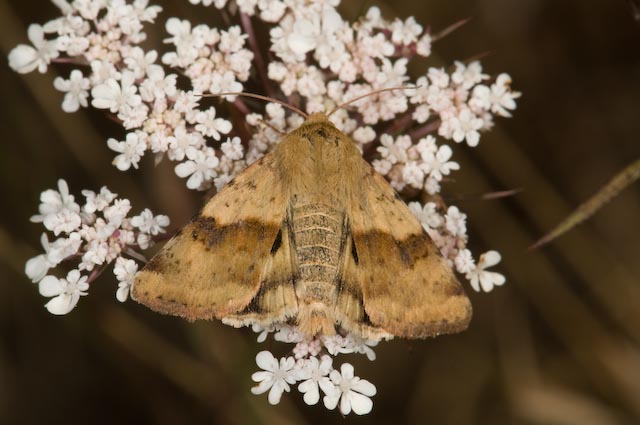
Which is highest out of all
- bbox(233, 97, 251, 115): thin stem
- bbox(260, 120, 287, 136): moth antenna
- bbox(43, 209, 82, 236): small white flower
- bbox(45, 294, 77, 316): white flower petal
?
bbox(233, 97, 251, 115): thin stem

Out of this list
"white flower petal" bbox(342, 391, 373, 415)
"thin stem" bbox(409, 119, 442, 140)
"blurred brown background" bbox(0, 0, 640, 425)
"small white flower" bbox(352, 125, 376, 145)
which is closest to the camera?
"white flower petal" bbox(342, 391, 373, 415)

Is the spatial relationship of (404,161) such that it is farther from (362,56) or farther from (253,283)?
(253,283)

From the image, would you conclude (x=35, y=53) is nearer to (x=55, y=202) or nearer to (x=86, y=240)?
(x=55, y=202)

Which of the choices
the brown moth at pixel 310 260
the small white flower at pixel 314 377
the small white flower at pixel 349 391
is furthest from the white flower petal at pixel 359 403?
the brown moth at pixel 310 260

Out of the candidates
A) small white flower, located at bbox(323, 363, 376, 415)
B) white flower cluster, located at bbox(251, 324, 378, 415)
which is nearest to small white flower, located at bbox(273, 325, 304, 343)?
white flower cluster, located at bbox(251, 324, 378, 415)

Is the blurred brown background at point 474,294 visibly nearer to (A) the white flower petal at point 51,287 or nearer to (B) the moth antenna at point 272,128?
(A) the white flower petal at point 51,287

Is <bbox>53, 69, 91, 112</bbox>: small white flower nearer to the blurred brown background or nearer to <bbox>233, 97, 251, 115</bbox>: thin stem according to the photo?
<bbox>233, 97, 251, 115</bbox>: thin stem

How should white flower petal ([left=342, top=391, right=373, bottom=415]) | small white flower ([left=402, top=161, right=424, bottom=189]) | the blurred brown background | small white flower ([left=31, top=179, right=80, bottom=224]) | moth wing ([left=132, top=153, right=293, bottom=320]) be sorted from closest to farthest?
moth wing ([left=132, top=153, right=293, bottom=320])
white flower petal ([left=342, top=391, right=373, bottom=415])
small white flower ([left=31, top=179, right=80, bottom=224])
small white flower ([left=402, top=161, right=424, bottom=189])
the blurred brown background

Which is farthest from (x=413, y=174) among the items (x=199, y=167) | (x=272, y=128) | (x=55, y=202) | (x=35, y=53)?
(x=35, y=53)
